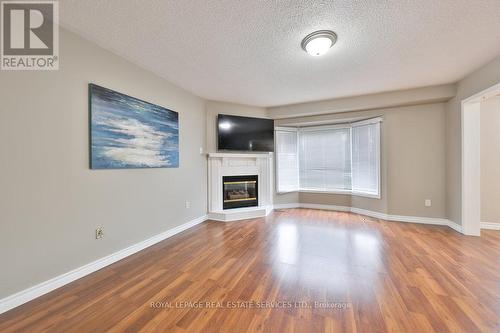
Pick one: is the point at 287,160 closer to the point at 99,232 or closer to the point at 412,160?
the point at 412,160

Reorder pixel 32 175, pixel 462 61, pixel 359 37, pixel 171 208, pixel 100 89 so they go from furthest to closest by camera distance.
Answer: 1. pixel 171 208
2. pixel 462 61
3. pixel 100 89
4. pixel 359 37
5. pixel 32 175

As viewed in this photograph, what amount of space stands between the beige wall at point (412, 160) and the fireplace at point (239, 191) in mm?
Result: 2636

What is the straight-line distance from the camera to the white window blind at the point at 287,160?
199 inches

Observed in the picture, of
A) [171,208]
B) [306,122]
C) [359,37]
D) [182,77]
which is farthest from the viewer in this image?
[306,122]

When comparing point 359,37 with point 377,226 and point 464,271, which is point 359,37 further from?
point 377,226

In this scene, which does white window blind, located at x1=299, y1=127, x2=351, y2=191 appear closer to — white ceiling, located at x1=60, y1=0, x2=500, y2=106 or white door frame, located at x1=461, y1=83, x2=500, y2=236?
white ceiling, located at x1=60, y1=0, x2=500, y2=106

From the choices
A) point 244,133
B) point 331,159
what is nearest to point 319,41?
point 244,133

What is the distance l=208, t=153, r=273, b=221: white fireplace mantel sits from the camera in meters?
4.20

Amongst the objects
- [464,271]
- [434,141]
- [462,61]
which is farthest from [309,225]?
[462,61]

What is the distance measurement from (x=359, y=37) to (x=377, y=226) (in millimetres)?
3151

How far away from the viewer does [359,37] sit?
209cm

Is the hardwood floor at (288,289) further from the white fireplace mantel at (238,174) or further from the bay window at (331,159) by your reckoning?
the bay window at (331,159)

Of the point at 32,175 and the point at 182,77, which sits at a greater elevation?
the point at 182,77

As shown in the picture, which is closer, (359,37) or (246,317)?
(246,317)
